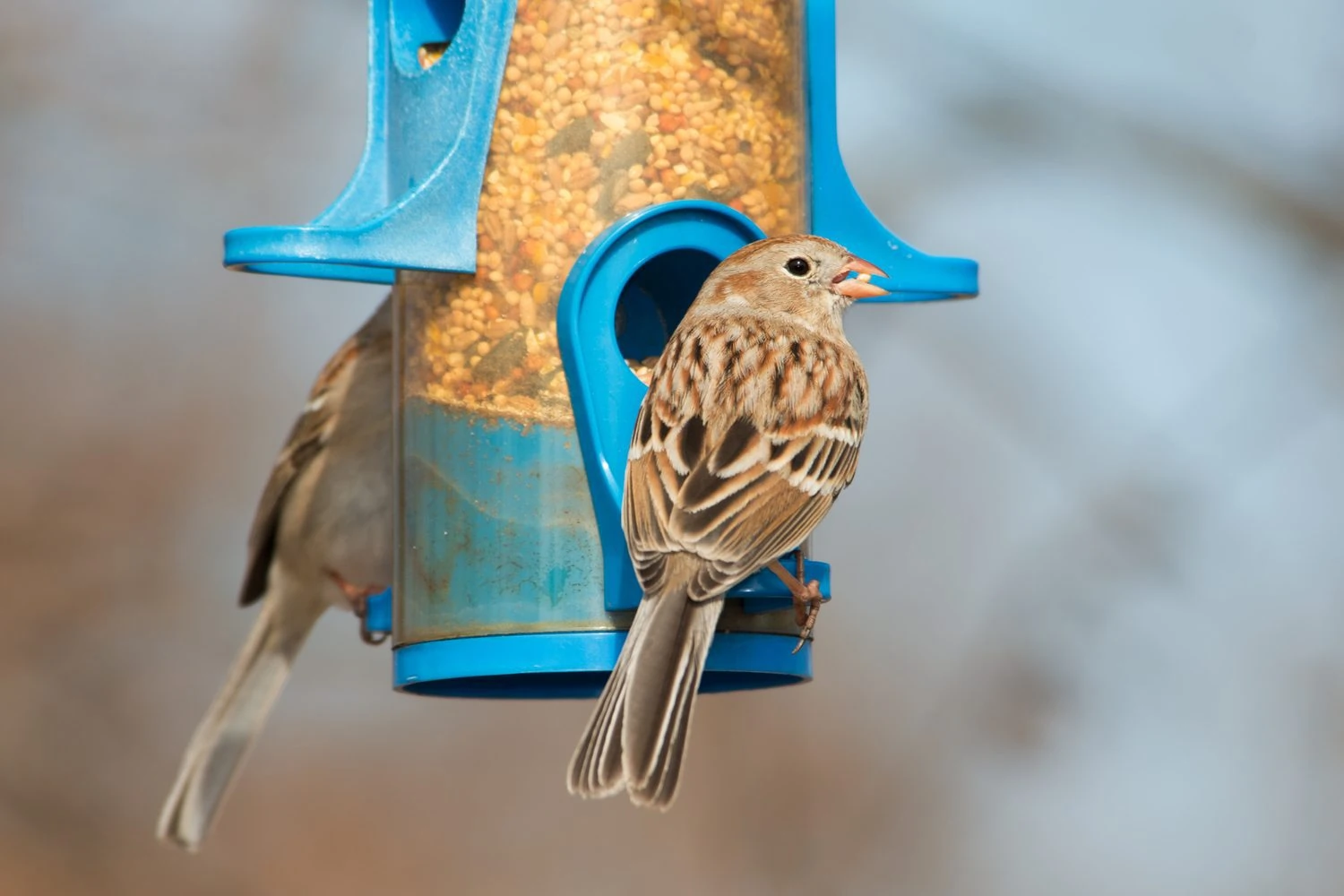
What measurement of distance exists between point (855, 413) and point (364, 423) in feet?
6.77

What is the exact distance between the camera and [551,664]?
427 cm

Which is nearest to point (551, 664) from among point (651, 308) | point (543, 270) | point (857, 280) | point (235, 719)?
point (543, 270)

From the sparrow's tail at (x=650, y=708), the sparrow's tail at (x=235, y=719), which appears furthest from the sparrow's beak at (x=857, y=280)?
the sparrow's tail at (x=235, y=719)

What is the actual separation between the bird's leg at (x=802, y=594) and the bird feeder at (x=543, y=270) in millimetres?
52

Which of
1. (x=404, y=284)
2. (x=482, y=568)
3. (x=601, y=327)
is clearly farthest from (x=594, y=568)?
(x=404, y=284)

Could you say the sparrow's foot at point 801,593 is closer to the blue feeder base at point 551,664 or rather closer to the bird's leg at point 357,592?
the blue feeder base at point 551,664

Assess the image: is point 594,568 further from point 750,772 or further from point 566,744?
point 566,744

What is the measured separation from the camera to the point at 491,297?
4.49 meters

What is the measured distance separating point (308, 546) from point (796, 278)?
2.28m

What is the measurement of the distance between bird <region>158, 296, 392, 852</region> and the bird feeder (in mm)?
1334

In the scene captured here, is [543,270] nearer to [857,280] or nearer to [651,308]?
[651,308]

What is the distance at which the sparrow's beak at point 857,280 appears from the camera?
479cm

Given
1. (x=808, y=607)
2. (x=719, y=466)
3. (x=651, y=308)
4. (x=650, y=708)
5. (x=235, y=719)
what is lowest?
(x=235, y=719)

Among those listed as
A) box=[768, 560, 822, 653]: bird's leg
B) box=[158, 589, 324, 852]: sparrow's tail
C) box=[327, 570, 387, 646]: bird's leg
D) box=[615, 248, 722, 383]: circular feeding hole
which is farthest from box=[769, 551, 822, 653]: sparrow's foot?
box=[158, 589, 324, 852]: sparrow's tail
